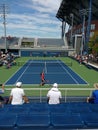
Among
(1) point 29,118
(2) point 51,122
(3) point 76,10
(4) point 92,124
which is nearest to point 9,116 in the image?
(1) point 29,118

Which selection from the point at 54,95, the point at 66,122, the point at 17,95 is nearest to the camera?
the point at 66,122

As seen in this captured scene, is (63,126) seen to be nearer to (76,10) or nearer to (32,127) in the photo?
(32,127)

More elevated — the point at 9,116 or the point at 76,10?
the point at 76,10

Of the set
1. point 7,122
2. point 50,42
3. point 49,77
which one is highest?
point 50,42

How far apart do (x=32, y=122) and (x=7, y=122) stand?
1.72 feet

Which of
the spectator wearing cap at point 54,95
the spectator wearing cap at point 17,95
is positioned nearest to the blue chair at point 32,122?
the spectator wearing cap at point 17,95

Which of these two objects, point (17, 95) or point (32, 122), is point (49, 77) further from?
point (32, 122)

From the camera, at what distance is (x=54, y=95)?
9.48m

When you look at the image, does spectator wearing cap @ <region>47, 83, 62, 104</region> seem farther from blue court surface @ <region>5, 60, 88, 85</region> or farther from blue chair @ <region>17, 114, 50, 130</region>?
blue court surface @ <region>5, 60, 88, 85</region>

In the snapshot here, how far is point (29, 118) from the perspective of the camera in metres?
6.04

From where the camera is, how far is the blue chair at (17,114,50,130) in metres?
5.54

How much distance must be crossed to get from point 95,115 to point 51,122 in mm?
1301

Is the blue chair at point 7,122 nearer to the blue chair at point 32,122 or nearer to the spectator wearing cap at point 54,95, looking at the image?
the blue chair at point 32,122

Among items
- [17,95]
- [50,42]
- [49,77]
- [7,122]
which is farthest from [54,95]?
[50,42]
